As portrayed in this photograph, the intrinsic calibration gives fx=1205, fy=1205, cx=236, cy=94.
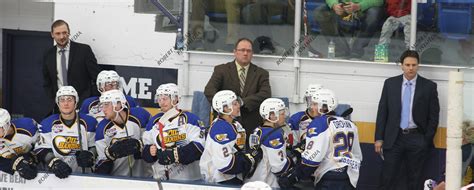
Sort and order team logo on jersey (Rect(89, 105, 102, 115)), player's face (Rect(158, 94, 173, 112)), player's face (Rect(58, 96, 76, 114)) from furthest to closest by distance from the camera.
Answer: team logo on jersey (Rect(89, 105, 102, 115)) < player's face (Rect(158, 94, 173, 112)) < player's face (Rect(58, 96, 76, 114))

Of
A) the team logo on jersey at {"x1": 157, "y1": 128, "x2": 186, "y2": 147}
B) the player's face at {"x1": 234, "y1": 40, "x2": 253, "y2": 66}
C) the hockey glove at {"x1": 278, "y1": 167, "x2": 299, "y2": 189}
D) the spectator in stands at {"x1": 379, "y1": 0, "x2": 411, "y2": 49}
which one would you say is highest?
the spectator in stands at {"x1": 379, "y1": 0, "x2": 411, "y2": 49}

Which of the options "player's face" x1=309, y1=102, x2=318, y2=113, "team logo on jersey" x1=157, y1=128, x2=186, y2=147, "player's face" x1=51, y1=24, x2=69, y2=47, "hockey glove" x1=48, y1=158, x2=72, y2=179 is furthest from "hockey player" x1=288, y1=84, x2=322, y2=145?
"player's face" x1=51, y1=24, x2=69, y2=47

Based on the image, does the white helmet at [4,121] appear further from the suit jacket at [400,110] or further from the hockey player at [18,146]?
the suit jacket at [400,110]

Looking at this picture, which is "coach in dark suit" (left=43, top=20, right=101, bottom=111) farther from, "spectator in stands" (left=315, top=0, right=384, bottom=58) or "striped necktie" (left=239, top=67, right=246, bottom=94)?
"spectator in stands" (left=315, top=0, right=384, bottom=58)

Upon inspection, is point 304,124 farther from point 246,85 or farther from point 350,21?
point 350,21

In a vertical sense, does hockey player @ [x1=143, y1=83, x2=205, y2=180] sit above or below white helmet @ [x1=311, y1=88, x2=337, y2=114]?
below

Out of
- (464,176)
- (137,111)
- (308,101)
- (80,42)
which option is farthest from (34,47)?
(464,176)

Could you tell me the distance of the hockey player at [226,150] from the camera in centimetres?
942

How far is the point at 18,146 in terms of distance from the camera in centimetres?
996

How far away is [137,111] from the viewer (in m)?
10.4

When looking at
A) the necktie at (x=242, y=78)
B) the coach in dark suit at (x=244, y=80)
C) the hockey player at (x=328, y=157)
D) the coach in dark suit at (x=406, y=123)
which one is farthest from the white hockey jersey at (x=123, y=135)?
the coach in dark suit at (x=406, y=123)

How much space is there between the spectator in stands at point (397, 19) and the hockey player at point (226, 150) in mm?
1691

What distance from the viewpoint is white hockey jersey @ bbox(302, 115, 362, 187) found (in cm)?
938

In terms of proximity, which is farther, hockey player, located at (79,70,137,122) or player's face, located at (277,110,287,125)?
hockey player, located at (79,70,137,122)
